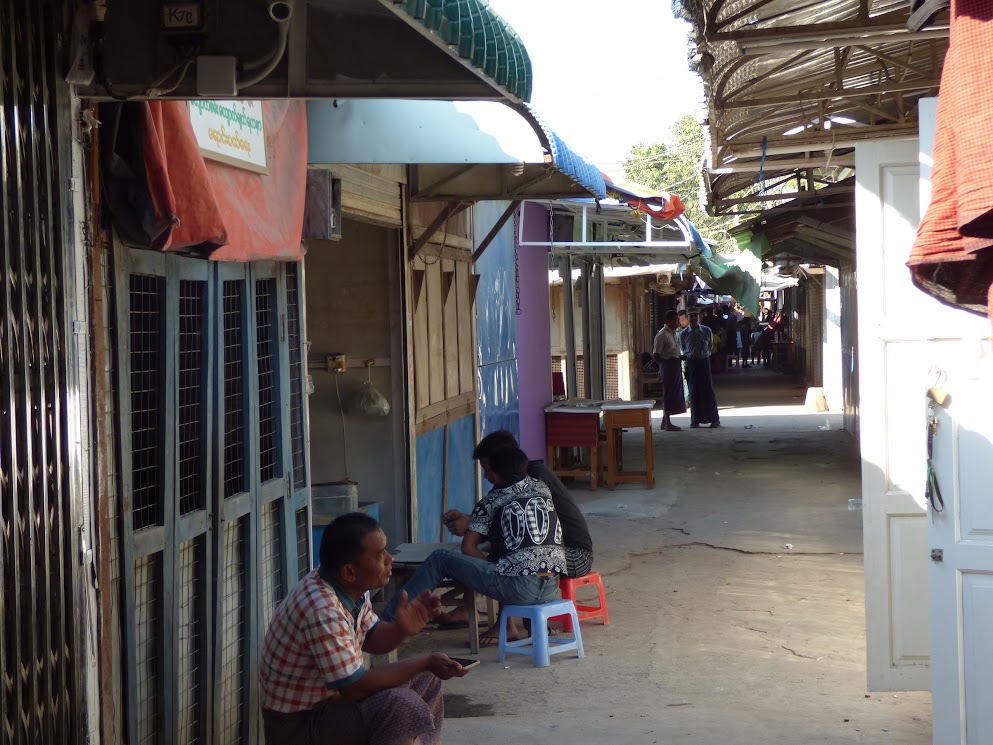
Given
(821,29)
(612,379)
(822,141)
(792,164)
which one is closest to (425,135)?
(821,29)

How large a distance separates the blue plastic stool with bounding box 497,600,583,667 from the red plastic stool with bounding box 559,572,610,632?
22 centimetres

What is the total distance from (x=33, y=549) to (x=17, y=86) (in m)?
1.22

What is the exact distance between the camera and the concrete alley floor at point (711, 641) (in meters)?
5.27

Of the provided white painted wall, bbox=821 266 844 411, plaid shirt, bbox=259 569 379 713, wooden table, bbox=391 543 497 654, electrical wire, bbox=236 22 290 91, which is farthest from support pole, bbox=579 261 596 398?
electrical wire, bbox=236 22 290 91

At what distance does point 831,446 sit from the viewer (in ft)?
51.5

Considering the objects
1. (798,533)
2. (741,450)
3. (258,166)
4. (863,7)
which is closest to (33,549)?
(258,166)

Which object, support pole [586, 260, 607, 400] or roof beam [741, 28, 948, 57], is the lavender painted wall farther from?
roof beam [741, 28, 948, 57]

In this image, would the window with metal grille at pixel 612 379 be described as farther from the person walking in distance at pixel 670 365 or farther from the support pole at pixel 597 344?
the support pole at pixel 597 344

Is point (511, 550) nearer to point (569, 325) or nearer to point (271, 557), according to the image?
point (271, 557)

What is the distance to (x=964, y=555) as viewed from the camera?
14.0 ft

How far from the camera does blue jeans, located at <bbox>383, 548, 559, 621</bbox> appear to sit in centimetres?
629

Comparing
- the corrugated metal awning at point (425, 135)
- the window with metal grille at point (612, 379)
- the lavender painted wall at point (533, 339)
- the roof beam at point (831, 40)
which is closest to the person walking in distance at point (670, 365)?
the window with metal grille at point (612, 379)

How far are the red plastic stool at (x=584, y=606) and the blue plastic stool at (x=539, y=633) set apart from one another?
0.72ft

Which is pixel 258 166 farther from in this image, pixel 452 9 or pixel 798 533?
pixel 798 533
